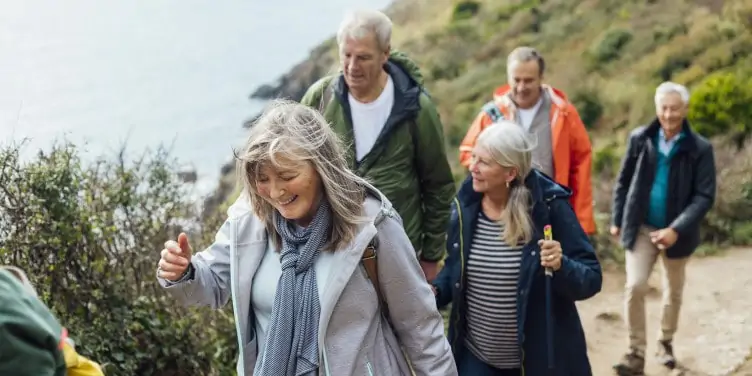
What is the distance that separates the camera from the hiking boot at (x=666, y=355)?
16.5 ft

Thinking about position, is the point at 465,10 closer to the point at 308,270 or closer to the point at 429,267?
the point at 429,267

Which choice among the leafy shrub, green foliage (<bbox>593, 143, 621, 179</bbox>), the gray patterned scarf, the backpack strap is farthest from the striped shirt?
green foliage (<bbox>593, 143, 621, 179</bbox>)

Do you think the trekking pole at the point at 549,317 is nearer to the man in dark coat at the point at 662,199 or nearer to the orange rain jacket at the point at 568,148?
the orange rain jacket at the point at 568,148

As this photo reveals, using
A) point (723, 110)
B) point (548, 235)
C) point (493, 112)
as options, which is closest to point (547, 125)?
point (493, 112)

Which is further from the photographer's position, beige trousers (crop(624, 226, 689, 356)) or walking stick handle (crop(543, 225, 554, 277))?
beige trousers (crop(624, 226, 689, 356))

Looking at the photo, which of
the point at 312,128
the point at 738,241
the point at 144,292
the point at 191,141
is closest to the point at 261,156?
the point at 312,128

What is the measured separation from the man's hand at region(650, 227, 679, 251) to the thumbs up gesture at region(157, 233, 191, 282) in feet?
10.1

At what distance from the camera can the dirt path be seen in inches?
209

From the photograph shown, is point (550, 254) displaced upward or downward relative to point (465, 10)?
downward

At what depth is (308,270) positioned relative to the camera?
7.54ft

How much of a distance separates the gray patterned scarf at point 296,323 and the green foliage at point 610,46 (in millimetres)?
21277

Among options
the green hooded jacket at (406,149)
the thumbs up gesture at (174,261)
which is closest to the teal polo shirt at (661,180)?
the green hooded jacket at (406,149)

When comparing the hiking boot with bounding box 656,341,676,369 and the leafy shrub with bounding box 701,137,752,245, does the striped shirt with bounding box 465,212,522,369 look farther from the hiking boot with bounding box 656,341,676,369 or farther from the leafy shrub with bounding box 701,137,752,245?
the leafy shrub with bounding box 701,137,752,245

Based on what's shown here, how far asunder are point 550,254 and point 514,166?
1.27 ft
